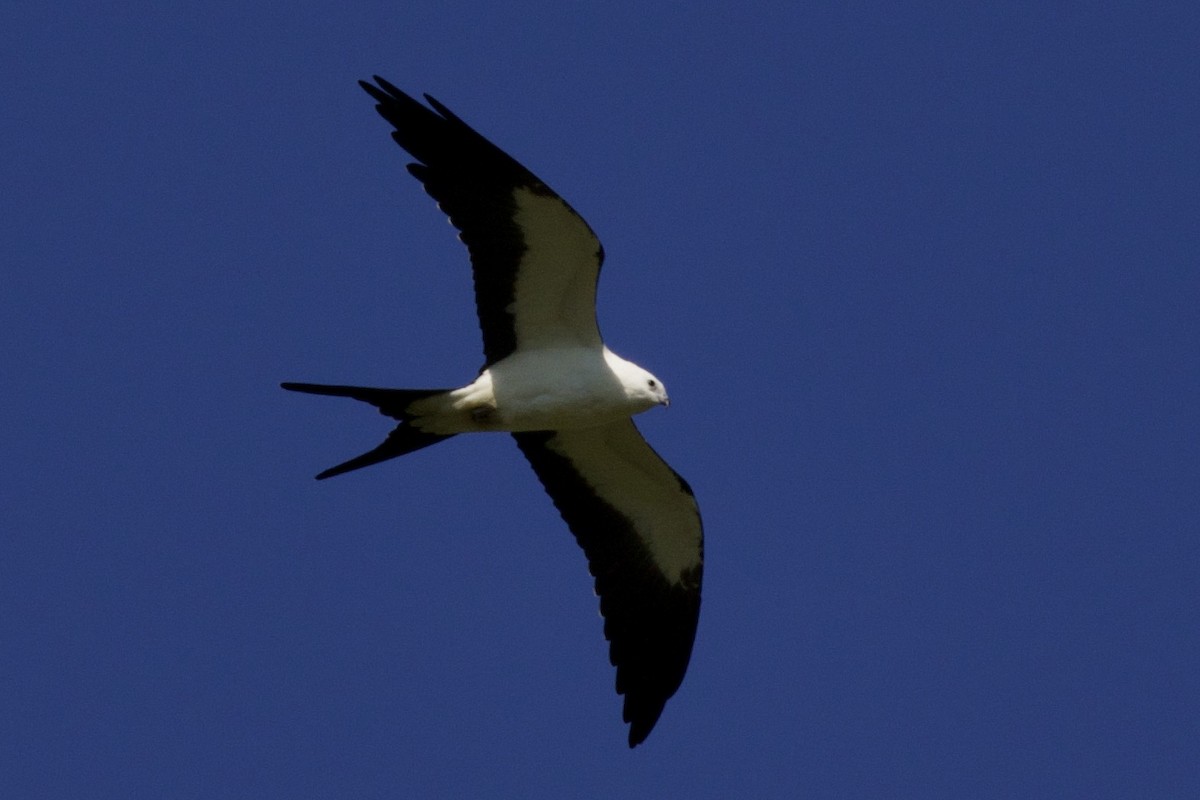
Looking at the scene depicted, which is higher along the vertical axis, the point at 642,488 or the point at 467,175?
the point at 467,175

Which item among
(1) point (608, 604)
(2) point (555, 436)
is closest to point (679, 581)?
(1) point (608, 604)

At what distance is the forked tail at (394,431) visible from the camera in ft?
35.1

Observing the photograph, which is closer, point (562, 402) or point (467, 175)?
point (467, 175)

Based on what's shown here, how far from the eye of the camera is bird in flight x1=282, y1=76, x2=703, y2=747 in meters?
10.7

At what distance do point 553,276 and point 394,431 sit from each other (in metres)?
1.41

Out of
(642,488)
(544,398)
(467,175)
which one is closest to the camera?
(467,175)

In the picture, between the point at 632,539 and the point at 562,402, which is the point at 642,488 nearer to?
the point at 632,539

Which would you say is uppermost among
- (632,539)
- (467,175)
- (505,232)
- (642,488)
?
(467,175)

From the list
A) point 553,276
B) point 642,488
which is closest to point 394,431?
point 553,276

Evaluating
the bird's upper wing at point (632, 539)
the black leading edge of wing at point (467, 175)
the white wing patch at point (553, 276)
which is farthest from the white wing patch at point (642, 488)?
the black leading edge of wing at point (467, 175)

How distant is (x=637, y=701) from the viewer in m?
11.9

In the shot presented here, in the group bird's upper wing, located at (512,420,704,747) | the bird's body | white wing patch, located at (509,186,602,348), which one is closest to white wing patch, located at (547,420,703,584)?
bird's upper wing, located at (512,420,704,747)

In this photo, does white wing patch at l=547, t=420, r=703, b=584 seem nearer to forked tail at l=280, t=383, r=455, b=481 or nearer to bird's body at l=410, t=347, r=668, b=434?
bird's body at l=410, t=347, r=668, b=434

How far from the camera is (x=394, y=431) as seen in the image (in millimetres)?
11023
